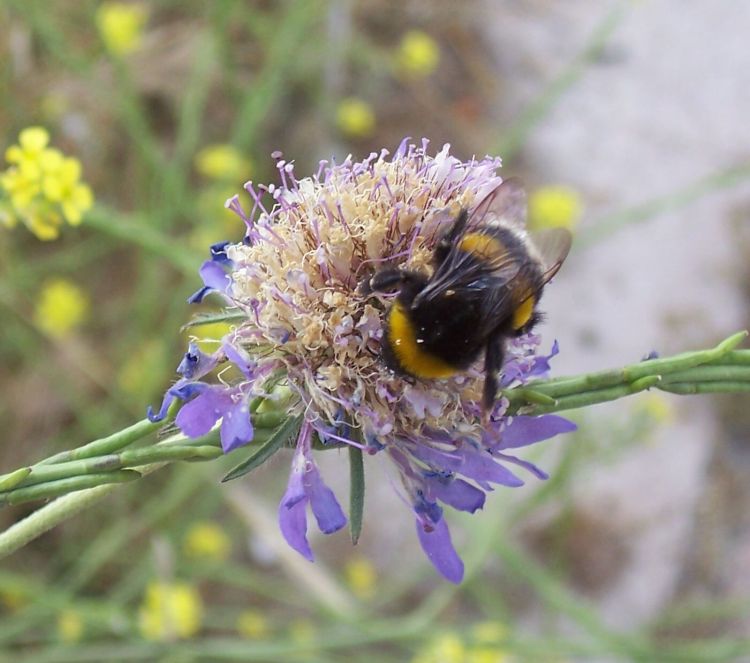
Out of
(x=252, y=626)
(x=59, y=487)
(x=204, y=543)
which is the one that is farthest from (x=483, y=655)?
(x=59, y=487)

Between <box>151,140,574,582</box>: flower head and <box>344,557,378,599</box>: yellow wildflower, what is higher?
<box>344,557,378,599</box>: yellow wildflower

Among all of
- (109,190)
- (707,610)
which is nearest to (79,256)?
(109,190)

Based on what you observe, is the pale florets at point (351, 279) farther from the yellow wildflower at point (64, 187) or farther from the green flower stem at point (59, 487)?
the yellow wildflower at point (64, 187)

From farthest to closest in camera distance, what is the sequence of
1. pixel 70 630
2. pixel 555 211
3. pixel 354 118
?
pixel 354 118
pixel 555 211
pixel 70 630

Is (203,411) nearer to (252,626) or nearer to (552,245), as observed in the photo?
(552,245)

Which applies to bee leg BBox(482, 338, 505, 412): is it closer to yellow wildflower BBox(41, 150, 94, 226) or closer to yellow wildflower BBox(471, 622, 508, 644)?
yellow wildflower BBox(41, 150, 94, 226)

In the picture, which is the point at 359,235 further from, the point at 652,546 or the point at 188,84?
Result: the point at 652,546

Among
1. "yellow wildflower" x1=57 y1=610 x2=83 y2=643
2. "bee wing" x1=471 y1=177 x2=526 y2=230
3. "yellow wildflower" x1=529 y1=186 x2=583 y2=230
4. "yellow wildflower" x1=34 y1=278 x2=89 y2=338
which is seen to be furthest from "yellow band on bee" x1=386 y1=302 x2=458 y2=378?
"yellow wildflower" x1=34 y1=278 x2=89 y2=338
